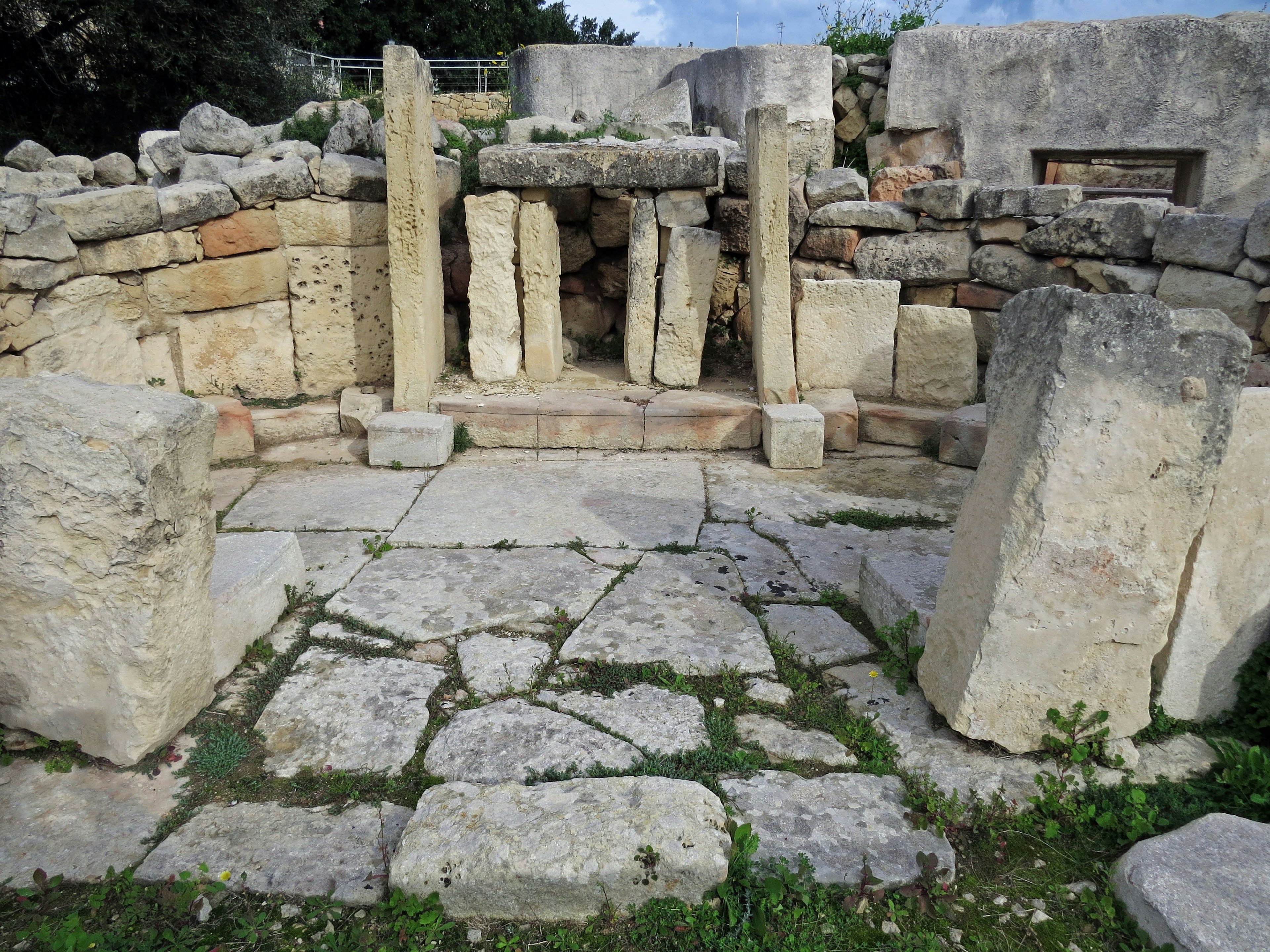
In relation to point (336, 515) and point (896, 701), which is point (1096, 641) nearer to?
point (896, 701)

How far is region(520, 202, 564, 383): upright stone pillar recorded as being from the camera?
21.4ft

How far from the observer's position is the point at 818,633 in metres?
3.69

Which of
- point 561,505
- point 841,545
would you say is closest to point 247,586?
point 561,505

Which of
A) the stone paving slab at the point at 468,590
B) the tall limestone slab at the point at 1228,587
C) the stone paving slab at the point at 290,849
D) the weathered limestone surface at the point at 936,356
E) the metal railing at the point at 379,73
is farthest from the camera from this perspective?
the metal railing at the point at 379,73

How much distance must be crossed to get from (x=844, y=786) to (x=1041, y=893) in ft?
1.96

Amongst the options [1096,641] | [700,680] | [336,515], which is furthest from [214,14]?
[1096,641]

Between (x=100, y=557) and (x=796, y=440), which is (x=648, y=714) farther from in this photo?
(x=796, y=440)

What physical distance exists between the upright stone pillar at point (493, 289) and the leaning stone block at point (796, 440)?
2.11 meters

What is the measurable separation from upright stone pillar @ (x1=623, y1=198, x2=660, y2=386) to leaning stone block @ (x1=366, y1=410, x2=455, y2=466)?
5.67 ft

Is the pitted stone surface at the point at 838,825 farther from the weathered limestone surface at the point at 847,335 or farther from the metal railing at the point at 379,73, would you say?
the metal railing at the point at 379,73

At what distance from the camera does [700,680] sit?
11.0 feet

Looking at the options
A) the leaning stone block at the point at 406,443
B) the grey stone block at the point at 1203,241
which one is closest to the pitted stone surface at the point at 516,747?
the leaning stone block at the point at 406,443

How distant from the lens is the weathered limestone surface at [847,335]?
650cm

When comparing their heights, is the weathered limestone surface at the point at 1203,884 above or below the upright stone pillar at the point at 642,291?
below
